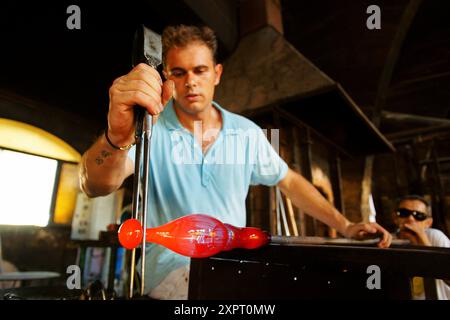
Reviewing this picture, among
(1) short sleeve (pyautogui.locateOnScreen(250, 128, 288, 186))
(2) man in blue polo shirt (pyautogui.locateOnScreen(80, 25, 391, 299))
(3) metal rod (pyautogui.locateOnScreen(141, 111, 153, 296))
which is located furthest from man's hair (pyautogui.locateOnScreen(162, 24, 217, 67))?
(3) metal rod (pyautogui.locateOnScreen(141, 111, 153, 296))

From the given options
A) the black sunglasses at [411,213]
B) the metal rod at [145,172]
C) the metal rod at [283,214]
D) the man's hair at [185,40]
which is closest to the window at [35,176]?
the man's hair at [185,40]

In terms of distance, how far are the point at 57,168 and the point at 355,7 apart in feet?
14.9

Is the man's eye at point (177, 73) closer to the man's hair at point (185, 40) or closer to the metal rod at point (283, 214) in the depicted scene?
the man's hair at point (185, 40)

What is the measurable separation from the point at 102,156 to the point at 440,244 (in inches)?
77.4

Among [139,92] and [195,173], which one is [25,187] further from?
[139,92]

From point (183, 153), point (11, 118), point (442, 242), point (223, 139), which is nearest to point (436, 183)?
point (442, 242)

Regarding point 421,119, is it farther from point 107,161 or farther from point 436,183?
point 107,161

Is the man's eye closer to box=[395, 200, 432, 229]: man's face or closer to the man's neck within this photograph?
the man's neck

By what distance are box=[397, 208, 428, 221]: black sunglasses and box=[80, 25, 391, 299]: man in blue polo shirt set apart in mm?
1219

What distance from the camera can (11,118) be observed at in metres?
3.15

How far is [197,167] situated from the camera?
53.9 inches

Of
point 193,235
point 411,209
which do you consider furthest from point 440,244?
point 193,235

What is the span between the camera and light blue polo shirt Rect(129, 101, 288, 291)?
1.32 m

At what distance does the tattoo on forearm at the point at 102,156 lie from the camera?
787 millimetres
